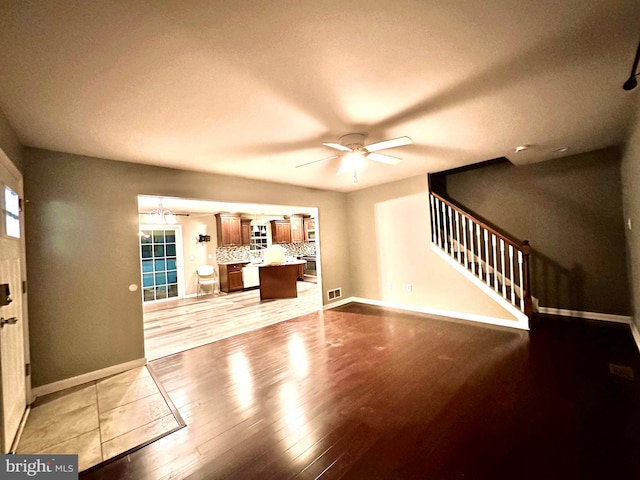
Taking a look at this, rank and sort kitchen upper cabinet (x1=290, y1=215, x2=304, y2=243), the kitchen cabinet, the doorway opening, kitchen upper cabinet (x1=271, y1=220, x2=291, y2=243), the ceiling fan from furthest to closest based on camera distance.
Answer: kitchen upper cabinet (x1=290, y1=215, x2=304, y2=243)
kitchen upper cabinet (x1=271, y1=220, x2=291, y2=243)
the kitchen cabinet
the doorway opening
the ceiling fan

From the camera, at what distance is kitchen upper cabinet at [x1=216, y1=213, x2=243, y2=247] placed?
7242 millimetres

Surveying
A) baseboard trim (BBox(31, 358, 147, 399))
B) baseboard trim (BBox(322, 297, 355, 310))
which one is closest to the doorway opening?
baseboard trim (BBox(322, 297, 355, 310))

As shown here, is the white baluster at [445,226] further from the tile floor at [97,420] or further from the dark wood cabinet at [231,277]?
the dark wood cabinet at [231,277]

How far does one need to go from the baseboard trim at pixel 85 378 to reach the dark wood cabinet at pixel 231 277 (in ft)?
13.8

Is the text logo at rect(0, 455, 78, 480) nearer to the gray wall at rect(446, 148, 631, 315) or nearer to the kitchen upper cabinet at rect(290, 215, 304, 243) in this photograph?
the gray wall at rect(446, 148, 631, 315)

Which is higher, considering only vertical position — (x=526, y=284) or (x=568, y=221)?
(x=568, y=221)

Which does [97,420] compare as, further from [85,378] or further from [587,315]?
[587,315]

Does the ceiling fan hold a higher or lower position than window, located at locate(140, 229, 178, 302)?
higher

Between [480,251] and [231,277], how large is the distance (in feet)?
20.0

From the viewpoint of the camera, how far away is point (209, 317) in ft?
15.5

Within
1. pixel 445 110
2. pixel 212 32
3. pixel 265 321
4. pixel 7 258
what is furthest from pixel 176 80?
pixel 265 321

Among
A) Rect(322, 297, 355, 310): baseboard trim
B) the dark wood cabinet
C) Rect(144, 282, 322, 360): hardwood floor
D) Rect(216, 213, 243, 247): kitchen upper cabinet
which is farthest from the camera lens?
Rect(216, 213, 243, 247): kitchen upper cabinet

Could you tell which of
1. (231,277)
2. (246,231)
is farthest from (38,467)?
(246,231)

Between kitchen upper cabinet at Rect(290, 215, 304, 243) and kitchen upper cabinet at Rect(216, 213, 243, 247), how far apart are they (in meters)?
2.01
